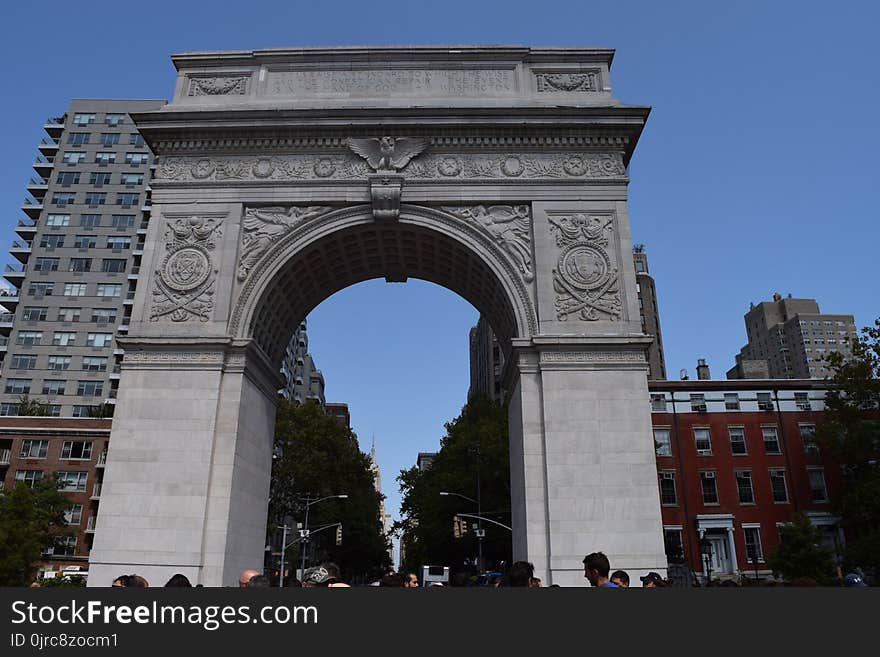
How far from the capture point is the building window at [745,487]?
48.0 meters

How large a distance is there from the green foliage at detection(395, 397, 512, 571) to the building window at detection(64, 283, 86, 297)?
39.4m

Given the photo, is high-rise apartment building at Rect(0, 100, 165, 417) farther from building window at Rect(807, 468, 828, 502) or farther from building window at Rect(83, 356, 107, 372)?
building window at Rect(807, 468, 828, 502)

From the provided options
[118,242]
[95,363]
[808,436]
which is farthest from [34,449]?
[808,436]

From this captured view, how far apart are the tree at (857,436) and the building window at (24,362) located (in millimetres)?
68793

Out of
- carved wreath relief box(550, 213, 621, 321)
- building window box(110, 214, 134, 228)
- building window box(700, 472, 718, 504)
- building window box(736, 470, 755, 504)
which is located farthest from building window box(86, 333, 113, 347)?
building window box(736, 470, 755, 504)

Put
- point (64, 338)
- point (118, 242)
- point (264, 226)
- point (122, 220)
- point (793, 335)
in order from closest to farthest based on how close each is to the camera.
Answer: point (264, 226) → point (64, 338) → point (118, 242) → point (122, 220) → point (793, 335)

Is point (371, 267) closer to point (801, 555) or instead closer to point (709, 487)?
point (801, 555)

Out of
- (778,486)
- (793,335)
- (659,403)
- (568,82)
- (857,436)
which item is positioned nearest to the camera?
(568,82)

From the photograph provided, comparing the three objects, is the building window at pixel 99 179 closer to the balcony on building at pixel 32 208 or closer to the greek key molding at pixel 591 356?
the balcony on building at pixel 32 208

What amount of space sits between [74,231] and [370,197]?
59.6 m

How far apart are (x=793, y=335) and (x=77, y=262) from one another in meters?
139

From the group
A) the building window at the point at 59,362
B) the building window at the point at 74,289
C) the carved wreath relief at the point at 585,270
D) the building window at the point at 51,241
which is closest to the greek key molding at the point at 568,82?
the carved wreath relief at the point at 585,270

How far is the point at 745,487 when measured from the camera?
48.3m

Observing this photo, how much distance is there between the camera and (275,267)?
24.1 metres
